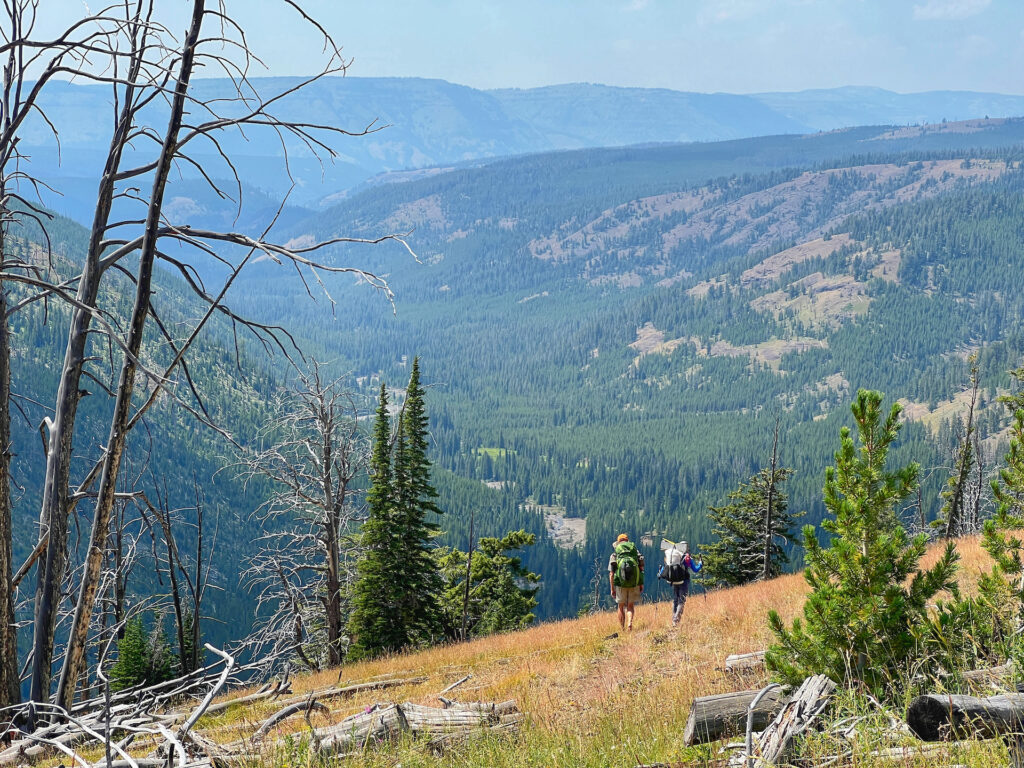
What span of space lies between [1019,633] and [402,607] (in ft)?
70.5

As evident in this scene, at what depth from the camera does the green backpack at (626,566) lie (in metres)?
13.3

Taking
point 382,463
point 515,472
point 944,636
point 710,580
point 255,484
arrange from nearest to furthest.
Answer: point 944,636 → point 382,463 → point 710,580 → point 255,484 → point 515,472

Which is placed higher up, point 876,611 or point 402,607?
point 876,611

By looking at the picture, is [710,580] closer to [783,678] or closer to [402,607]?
[402,607]

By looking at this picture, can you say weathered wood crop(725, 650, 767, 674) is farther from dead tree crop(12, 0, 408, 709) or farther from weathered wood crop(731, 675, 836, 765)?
dead tree crop(12, 0, 408, 709)

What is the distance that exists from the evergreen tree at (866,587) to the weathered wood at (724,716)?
43cm

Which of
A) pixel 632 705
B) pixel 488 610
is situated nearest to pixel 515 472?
pixel 488 610

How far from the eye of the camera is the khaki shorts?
1357cm

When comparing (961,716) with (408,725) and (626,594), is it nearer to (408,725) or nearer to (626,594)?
(408,725)

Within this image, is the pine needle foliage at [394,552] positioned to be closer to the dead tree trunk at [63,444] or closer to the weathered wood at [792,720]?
the dead tree trunk at [63,444]

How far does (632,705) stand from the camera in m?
6.50

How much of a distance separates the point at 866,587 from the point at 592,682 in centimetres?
481

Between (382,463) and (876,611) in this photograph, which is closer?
(876,611)

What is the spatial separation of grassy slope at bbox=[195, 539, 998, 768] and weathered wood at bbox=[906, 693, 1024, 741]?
5.9 inches
